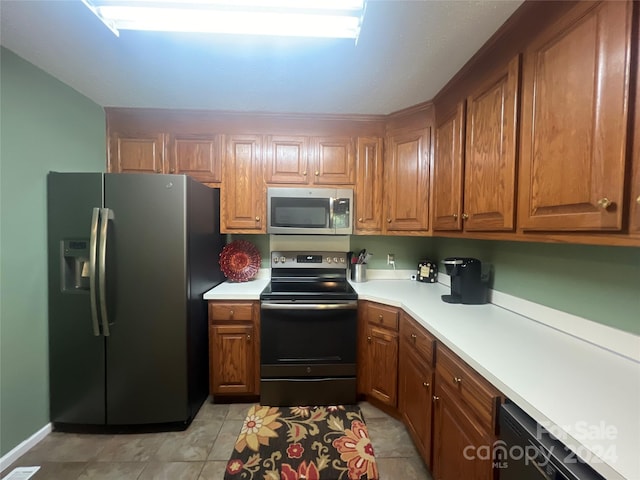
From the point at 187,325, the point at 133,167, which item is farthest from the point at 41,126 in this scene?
the point at 187,325

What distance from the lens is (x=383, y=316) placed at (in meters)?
1.80

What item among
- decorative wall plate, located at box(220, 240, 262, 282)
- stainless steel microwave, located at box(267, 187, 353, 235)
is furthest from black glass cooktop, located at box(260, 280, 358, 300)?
stainless steel microwave, located at box(267, 187, 353, 235)

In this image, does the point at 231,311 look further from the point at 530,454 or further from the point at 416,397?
the point at 530,454

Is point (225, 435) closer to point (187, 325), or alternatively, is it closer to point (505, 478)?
point (187, 325)

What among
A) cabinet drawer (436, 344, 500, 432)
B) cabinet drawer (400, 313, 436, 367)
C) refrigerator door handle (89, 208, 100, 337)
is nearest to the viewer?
cabinet drawer (436, 344, 500, 432)

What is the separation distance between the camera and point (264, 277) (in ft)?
8.04

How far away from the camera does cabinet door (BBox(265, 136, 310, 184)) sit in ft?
7.12

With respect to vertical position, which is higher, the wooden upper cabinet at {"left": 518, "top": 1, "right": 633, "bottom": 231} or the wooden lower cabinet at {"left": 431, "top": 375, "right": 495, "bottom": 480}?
the wooden upper cabinet at {"left": 518, "top": 1, "right": 633, "bottom": 231}

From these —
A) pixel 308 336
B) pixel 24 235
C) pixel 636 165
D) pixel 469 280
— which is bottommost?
pixel 308 336

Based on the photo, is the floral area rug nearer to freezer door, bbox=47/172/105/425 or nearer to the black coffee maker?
freezer door, bbox=47/172/105/425

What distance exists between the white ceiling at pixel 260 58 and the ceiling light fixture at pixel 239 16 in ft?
0.20

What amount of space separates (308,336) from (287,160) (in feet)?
4.93

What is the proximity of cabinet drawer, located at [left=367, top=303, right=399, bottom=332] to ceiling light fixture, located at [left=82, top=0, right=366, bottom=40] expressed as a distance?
1701mm

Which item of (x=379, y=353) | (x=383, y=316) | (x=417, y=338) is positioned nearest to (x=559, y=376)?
(x=417, y=338)
